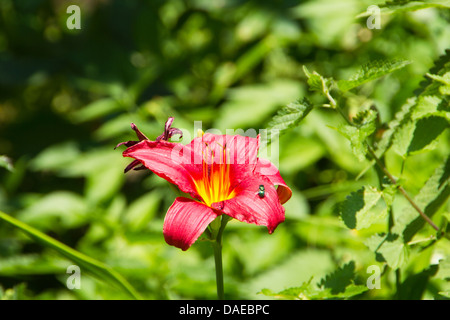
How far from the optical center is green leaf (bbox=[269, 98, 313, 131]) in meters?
0.82

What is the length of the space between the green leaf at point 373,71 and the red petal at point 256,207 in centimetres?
21

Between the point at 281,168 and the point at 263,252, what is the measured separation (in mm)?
302

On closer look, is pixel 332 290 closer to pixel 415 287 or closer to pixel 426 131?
pixel 415 287

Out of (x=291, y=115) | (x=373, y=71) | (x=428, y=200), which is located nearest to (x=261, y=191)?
(x=291, y=115)

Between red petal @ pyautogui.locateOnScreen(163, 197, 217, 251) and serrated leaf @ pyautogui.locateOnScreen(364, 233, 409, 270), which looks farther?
serrated leaf @ pyautogui.locateOnScreen(364, 233, 409, 270)

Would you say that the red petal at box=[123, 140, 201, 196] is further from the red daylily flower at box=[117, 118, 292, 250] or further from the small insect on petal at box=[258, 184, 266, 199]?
the small insect on petal at box=[258, 184, 266, 199]

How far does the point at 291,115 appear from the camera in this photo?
33.1 inches

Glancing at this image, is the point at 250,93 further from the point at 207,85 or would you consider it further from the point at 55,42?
the point at 55,42

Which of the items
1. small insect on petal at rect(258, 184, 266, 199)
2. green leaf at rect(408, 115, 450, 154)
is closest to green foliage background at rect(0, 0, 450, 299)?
green leaf at rect(408, 115, 450, 154)

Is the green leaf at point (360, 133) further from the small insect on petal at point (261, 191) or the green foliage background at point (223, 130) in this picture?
the small insect on petal at point (261, 191)

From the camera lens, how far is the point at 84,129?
235cm

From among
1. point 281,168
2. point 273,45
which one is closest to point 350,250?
point 281,168

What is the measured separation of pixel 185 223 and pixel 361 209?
317 millimetres

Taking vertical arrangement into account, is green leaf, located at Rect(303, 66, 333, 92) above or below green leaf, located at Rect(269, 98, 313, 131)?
above
